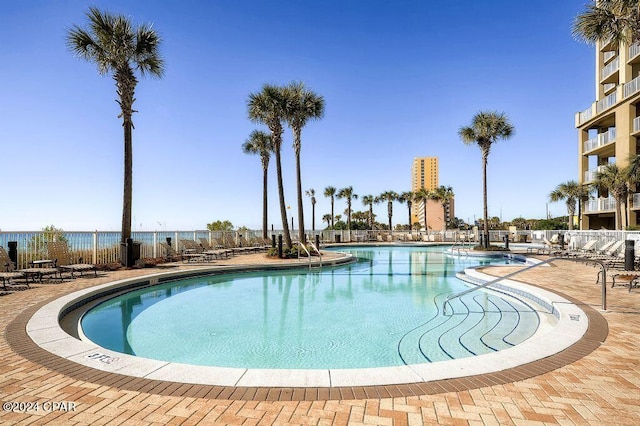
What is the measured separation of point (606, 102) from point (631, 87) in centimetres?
266

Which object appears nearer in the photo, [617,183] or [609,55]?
[617,183]

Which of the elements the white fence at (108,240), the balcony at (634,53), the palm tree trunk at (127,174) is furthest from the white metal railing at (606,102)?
the palm tree trunk at (127,174)

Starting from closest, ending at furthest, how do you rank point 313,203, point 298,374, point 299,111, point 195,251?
1. point 298,374
2. point 195,251
3. point 299,111
4. point 313,203

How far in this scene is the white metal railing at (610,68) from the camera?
22.9m

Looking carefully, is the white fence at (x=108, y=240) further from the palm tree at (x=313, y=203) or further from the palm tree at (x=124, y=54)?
the palm tree at (x=313, y=203)

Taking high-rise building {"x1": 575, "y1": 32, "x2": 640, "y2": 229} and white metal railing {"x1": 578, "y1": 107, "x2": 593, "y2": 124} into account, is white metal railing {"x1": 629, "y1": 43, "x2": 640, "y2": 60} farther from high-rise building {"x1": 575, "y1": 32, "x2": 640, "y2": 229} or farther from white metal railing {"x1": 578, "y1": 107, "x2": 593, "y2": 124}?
white metal railing {"x1": 578, "y1": 107, "x2": 593, "y2": 124}

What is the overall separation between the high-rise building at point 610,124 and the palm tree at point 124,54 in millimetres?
24073

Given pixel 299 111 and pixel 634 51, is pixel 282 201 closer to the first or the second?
pixel 299 111

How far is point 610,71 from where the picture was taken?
77.9ft

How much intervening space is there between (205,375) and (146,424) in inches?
31.7

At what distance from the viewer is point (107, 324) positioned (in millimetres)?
6207

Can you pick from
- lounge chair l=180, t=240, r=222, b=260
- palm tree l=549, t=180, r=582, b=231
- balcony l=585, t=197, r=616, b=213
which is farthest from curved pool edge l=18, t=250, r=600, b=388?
palm tree l=549, t=180, r=582, b=231

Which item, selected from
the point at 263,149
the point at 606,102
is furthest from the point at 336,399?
the point at 606,102

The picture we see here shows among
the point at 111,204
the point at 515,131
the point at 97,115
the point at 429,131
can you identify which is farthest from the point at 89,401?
the point at 429,131
